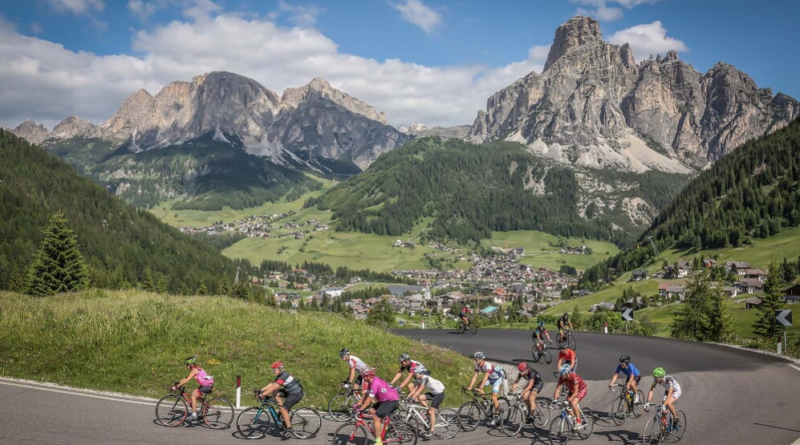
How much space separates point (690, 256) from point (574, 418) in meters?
191

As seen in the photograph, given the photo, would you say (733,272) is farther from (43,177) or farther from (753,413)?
(43,177)

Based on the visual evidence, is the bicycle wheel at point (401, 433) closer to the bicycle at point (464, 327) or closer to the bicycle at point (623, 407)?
the bicycle at point (623, 407)

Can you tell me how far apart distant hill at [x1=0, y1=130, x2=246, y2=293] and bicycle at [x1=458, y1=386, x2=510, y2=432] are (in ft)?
407

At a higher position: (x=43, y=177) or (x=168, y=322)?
(x=43, y=177)

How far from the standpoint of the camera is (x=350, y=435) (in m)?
18.1

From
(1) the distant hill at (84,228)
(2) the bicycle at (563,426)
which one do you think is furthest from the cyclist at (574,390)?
(1) the distant hill at (84,228)

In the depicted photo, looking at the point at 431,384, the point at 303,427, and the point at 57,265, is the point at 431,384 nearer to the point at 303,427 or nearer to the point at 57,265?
the point at 303,427

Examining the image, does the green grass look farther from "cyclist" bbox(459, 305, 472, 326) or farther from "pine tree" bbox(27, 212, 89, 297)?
"pine tree" bbox(27, 212, 89, 297)

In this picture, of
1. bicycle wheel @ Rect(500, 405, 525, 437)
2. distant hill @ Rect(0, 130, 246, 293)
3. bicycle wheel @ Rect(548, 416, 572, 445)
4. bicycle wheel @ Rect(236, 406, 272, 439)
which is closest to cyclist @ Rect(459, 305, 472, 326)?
bicycle wheel @ Rect(500, 405, 525, 437)

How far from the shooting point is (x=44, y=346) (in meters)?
26.6

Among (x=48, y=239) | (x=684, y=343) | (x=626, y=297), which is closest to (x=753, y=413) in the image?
(x=684, y=343)

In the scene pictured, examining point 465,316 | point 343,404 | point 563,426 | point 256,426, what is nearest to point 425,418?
point 343,404

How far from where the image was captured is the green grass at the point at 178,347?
24.9 meters

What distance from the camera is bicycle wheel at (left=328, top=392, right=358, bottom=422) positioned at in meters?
21.7
